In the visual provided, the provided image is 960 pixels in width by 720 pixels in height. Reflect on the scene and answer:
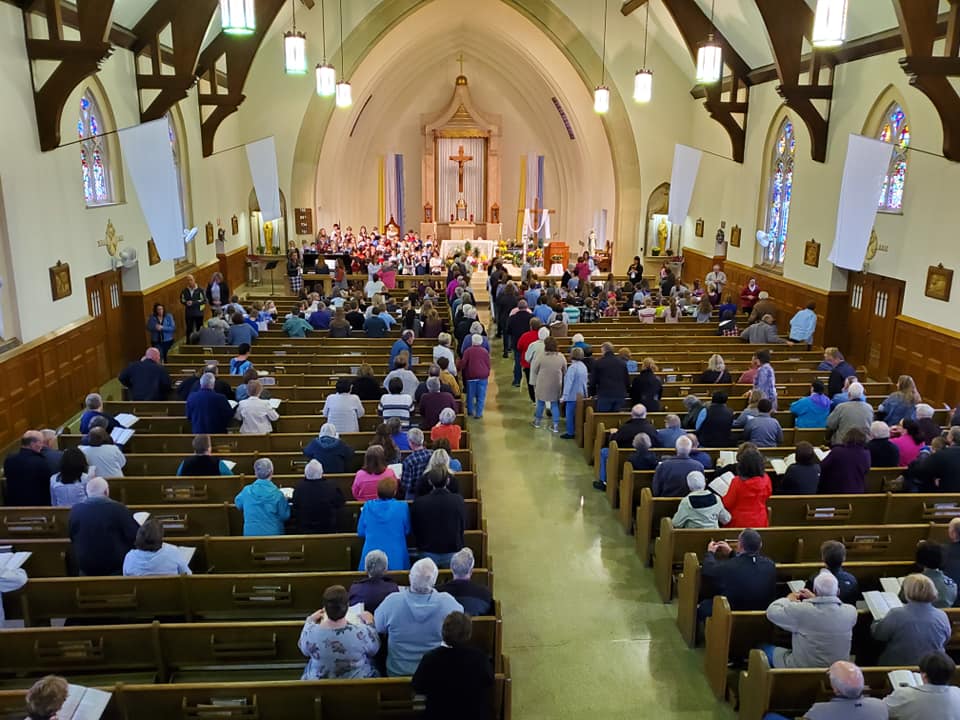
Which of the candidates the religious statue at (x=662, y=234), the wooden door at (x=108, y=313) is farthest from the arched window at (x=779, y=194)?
the wooden door at (x=108, y=313)

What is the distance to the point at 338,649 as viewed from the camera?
4270mm

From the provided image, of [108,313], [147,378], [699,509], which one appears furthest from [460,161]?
[699,509]

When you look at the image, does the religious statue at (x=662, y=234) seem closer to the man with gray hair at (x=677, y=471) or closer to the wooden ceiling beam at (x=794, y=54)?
the wooden ceiling beam at (x=794, y=54)

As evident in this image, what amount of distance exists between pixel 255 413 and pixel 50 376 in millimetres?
4289

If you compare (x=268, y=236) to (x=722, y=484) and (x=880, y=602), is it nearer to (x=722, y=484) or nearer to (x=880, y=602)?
(x=722, y=484)

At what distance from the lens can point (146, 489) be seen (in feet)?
22.7

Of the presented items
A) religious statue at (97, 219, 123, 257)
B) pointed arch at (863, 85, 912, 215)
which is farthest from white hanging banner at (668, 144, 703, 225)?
religious statue at (97, 219, 123, 257)

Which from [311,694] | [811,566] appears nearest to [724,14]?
[811,566]

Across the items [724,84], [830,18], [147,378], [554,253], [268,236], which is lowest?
[147,378]

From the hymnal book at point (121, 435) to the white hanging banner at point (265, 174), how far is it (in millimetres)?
8912

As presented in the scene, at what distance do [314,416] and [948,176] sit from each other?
31.7 ft

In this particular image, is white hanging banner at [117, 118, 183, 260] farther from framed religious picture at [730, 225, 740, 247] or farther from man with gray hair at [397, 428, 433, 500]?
framed religious picture at [730, 225, 740, 247]

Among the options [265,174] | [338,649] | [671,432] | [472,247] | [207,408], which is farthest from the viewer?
[472,247]

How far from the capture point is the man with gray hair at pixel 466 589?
4.77m
